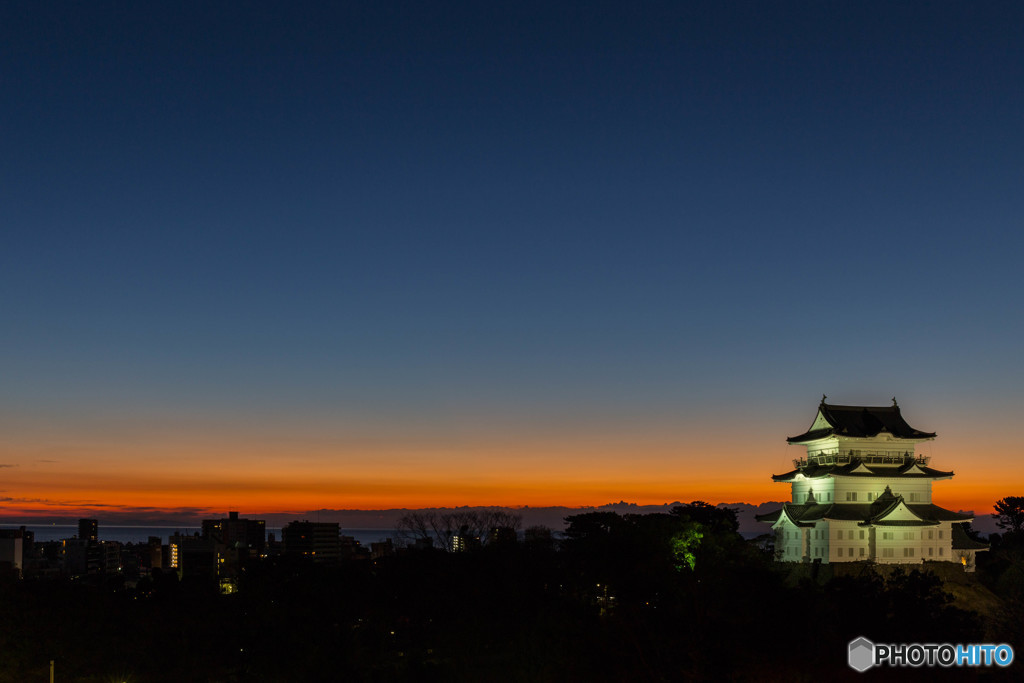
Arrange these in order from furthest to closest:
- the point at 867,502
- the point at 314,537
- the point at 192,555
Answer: the point at 314,537
the point at 192,555
the point at 867,502

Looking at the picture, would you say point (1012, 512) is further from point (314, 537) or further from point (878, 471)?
point (314, 537)

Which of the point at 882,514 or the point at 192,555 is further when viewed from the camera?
the point at 192,555

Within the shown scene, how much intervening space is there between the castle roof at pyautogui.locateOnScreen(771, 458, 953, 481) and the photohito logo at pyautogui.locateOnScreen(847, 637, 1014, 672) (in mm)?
19633

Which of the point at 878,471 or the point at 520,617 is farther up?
the point at 878,471

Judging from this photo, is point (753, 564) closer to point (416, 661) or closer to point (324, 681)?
point (416, 661)

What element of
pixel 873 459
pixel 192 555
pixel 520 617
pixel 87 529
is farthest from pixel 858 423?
pixel 87 529

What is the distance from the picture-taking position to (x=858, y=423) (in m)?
50.2

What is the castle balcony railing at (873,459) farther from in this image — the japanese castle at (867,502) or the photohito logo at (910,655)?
the photohito logo at (910,655)

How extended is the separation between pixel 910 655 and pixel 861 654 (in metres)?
1.55

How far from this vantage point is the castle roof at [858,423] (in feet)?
162

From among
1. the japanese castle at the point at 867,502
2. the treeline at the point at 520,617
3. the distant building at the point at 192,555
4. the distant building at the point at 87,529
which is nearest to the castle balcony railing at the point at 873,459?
the japanese castle at the point at 867,502

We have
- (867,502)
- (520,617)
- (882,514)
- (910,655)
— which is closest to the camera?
(910,655)

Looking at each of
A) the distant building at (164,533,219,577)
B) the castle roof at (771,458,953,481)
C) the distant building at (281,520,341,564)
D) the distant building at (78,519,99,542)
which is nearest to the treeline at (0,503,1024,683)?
the castle roof at (771,458,953,481)

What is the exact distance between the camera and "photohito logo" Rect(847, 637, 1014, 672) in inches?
1102
